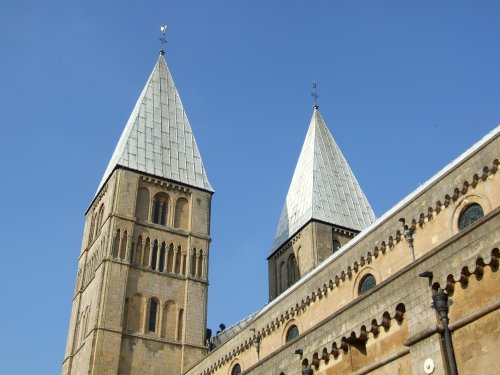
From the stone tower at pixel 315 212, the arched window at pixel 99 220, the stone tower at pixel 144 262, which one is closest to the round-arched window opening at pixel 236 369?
the stone tower at pixel 144 262

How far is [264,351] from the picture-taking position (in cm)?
2967

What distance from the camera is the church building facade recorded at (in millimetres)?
14094

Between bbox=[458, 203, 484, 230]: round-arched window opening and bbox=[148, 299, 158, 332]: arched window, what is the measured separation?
20073 millimetres

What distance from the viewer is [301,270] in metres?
39.6

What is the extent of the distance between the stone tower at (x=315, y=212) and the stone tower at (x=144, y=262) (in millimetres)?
4931

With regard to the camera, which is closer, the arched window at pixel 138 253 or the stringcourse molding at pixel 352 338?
the stringcourse molding at pixel 352 338

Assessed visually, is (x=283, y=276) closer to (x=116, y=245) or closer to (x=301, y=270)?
(x=301, y=270)

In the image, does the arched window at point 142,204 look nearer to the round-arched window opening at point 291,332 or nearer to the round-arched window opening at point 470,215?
the round-arched window opening at point 291,332

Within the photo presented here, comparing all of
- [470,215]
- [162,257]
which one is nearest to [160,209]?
[162,257]

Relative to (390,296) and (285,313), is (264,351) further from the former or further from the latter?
(390,296)

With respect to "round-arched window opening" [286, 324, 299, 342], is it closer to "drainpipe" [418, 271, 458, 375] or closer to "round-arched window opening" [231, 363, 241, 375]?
"round-arched window opening" [231, 363, 241, 375]

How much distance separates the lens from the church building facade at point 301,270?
46.2 ft

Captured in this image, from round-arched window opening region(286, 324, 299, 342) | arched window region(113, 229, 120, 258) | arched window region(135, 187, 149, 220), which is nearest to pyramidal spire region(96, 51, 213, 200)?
arched window region(135, 187, 149, 220)

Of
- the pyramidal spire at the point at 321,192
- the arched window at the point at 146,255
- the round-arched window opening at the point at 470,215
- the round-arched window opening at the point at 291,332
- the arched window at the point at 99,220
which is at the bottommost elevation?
the round-arched window opening at the point at 291,332
